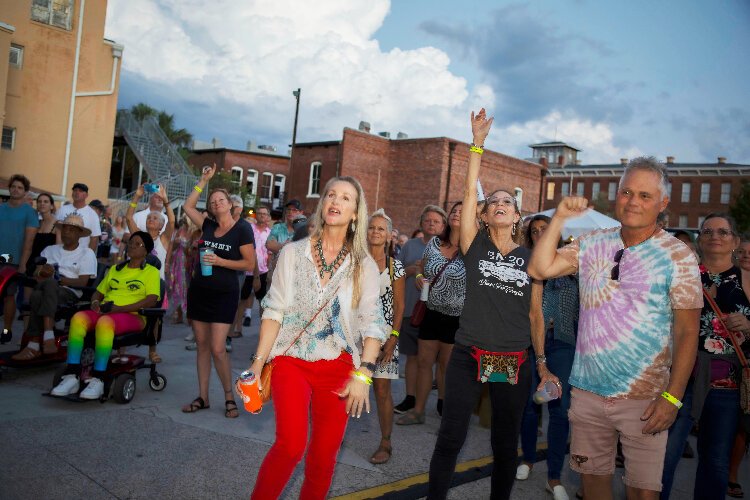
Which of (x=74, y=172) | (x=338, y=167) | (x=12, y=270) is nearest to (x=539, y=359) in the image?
(x=12, y=270)

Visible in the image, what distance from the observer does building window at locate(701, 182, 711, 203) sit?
61.8 meters

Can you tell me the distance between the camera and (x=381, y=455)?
5.10 metres

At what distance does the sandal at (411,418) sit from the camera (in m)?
6.38

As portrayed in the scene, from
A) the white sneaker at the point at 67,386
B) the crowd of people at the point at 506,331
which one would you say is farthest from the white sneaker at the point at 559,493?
the white sneaker at the point at 67,386

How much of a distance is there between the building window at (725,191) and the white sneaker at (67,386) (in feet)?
219

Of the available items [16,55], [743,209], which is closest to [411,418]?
[16,55]

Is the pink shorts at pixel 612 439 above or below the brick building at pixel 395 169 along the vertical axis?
below

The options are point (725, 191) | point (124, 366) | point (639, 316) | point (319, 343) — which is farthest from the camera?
point (725, 191)

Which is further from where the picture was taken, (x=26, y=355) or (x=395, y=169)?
(x=395, y=169)

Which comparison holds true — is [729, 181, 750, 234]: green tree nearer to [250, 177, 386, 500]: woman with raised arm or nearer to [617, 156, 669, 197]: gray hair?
[617, 156, 669, 197]: gray hair

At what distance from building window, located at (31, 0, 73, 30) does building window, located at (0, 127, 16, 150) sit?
440 centimetres

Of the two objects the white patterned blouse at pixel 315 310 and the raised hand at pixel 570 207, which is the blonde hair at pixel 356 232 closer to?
the white patterned blouse at pixel 315 310

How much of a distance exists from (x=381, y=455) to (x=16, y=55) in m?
24.3

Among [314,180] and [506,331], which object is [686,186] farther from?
[506,331]
